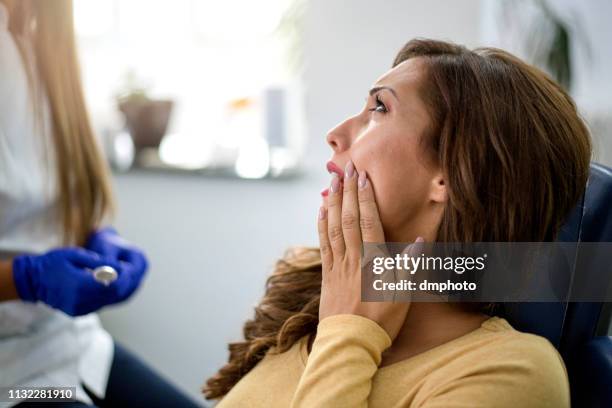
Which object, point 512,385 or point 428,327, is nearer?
point 512,385

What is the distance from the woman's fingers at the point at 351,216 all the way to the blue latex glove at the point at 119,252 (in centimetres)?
64

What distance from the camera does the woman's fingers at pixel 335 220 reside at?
1056 mm

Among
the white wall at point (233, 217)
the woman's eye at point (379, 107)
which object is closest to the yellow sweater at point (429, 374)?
the woman's eye at point (379, 107)

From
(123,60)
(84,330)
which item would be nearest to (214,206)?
(123,60)

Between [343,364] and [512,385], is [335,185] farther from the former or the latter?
[512,385]

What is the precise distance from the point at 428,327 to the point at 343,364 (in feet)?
0.60

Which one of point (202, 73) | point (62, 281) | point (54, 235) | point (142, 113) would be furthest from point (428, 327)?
point (202, 73)

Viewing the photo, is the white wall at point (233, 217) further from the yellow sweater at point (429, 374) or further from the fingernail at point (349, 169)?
the yellow sweater at point (429, 374)

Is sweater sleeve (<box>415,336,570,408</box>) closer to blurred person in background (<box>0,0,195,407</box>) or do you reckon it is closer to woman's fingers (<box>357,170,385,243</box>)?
woman's fingers (<box>357,170,385,243</box>)

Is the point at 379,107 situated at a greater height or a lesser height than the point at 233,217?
greater

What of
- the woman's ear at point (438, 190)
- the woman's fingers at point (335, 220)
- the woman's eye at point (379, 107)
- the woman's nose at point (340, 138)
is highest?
the woman's eye at point (379, 107)

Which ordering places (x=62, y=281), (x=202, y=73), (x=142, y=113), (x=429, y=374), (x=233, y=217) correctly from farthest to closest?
(x=202, y=73) → (x=142, y=113) → (x=233, y=217) → (x=62, y=281) → (x=429, y=374)

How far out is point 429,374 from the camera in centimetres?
95

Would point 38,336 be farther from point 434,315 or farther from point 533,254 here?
point 533,254
